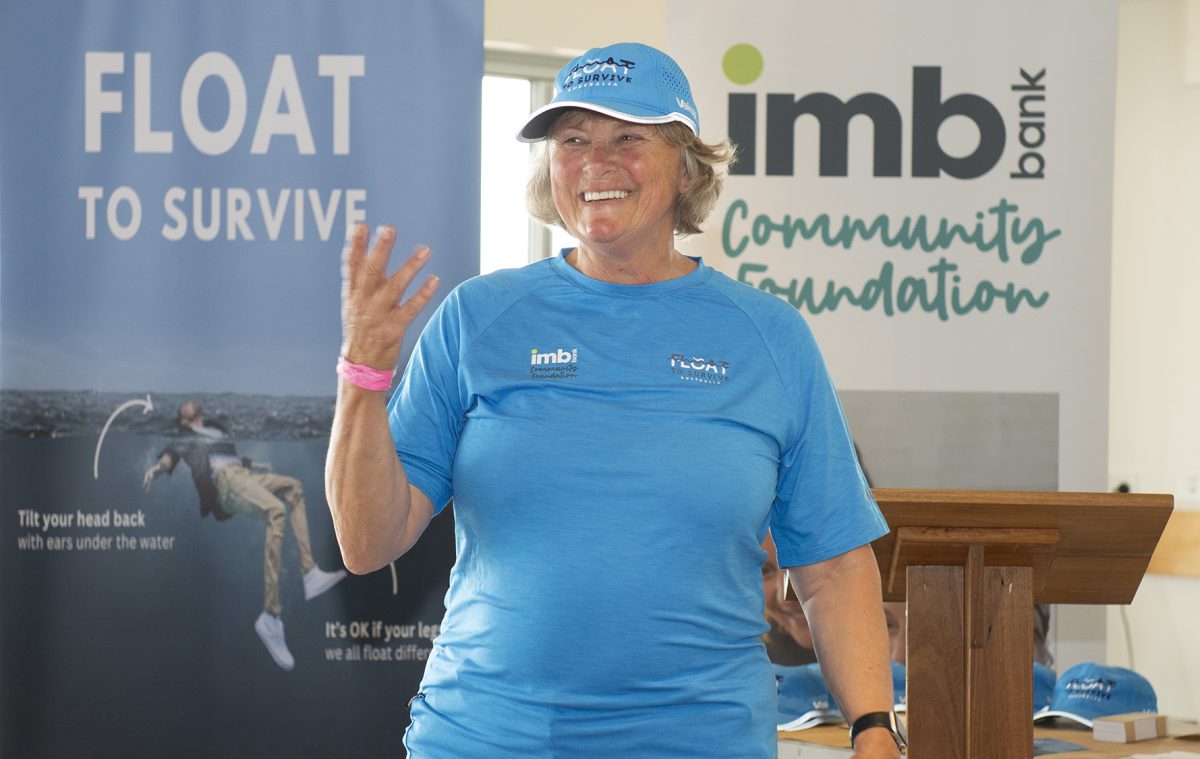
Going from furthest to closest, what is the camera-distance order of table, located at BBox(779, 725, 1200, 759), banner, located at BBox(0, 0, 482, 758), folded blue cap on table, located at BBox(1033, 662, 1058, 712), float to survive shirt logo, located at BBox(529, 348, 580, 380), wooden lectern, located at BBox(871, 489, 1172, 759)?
banner, located at BBox(0, 0, 482, 758)
folded blue cap on table, located at BBox(1033, 662, 1058, 712)
table, located at BBox(779, 725, 1200, 759)
wooden lectern, located at BBox(871, 489, 1172, 759)
float to survive shirt logo, located at BBox(529, 348, 580, 380)

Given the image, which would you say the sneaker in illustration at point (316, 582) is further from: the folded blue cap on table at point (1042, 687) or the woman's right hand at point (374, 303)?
the woman's right hand at point (374, 303)

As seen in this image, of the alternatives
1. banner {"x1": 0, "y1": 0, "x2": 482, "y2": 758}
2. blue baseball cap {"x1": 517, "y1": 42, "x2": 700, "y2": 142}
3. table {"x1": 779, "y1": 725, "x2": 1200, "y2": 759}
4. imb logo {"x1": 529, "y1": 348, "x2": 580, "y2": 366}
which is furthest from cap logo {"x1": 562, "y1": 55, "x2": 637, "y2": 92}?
banner {"x1": 0, "y1": 0, "x2": 482, "y2": 758}

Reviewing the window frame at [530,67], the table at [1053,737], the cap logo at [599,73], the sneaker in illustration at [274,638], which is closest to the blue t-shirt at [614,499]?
the cap logo at [599,73]

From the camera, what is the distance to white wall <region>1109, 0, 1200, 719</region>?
4727 mm

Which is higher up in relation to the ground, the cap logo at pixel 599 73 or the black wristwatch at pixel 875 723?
the cap logo at pixel 599 73

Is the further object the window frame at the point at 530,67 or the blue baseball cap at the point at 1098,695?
the window frame at the point at 530,67

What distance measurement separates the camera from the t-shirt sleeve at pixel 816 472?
153 cm

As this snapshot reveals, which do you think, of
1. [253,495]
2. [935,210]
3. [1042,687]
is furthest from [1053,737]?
[253,495]

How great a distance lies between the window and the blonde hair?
8.19 ft

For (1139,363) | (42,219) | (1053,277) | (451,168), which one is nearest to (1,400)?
(42,219)

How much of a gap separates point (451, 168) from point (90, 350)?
3.36 ft

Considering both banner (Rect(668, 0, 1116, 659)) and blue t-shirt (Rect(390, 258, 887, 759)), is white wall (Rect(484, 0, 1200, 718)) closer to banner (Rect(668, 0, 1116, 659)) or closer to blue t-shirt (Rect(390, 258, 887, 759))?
banner (Rect(668, 0, 1116, 659))

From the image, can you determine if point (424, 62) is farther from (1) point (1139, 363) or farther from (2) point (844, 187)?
(1) point (1139, 363)

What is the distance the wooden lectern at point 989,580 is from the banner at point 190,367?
169 cm
